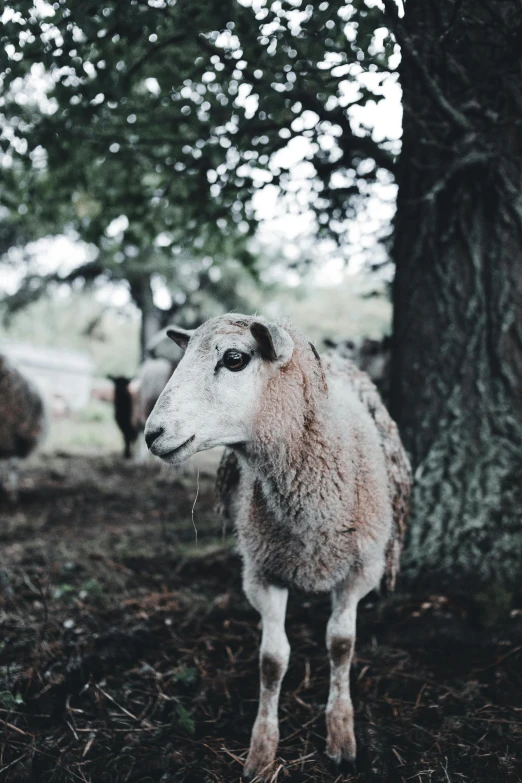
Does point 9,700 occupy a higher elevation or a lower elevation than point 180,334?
lower

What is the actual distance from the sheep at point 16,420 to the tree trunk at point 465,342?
5.02 metres

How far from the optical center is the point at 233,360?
1974 mm

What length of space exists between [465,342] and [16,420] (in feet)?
18.1

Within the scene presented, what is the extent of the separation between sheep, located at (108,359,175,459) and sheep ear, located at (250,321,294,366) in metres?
6.64

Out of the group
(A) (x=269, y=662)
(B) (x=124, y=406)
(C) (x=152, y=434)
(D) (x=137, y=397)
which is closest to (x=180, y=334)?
(C) (x=152, y=434)

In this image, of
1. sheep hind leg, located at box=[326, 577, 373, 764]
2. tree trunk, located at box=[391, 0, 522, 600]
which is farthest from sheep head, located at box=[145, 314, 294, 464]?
tree trunk, located at box=[391, 0, 522, 600]

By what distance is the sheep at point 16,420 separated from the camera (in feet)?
21.5

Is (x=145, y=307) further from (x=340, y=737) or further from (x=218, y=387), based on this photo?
(x=340, y=737)

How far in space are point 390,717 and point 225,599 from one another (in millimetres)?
1373

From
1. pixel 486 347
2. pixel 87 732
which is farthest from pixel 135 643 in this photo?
pixel 486 347

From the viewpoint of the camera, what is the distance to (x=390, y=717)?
2.35m

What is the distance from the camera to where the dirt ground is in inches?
81.7

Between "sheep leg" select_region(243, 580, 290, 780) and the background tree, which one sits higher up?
the background tree

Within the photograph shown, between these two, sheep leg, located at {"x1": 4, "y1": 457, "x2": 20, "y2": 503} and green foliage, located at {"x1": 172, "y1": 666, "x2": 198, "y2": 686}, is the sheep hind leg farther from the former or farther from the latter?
sheep leg, located at {"x1": 4, "y1": 457, "x2": 20, "y2": 503}
